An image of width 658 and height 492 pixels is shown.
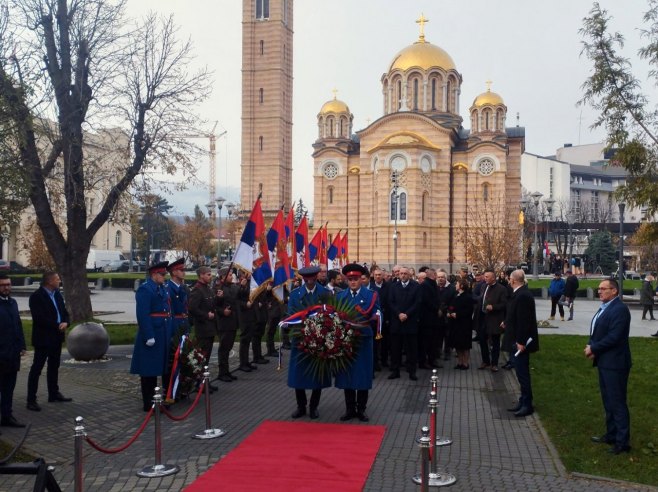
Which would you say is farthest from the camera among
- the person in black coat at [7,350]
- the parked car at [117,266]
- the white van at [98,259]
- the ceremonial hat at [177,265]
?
the parked car at [117,266]

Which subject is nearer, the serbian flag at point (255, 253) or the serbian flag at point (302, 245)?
the serbian flag at point (255, 253)

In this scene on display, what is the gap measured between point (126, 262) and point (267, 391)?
209 ft

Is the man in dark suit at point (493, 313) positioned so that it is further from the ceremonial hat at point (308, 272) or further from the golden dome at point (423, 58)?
the golden dome at point (423, 58)

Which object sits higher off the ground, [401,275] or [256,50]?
[256,50]

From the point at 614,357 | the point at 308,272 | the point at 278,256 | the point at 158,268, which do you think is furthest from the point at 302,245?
the point at 614,357

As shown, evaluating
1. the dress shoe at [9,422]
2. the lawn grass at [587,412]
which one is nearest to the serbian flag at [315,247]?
the lawn grass at [587,412]

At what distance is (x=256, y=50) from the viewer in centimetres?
7500

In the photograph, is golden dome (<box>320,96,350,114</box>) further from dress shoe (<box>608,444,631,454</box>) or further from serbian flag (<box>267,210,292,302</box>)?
dress shoe (<box>608,444,631,454</box>)

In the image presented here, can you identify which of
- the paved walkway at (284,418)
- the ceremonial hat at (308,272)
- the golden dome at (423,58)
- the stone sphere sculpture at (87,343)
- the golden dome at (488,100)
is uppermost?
the golden dome at (423,58)

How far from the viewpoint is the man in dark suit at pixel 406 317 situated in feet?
37.9

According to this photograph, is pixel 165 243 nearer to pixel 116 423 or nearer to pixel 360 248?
pixel 360 248

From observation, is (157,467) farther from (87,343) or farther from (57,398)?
(87,343)

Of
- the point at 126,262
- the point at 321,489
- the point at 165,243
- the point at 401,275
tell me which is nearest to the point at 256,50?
the point at 126,262

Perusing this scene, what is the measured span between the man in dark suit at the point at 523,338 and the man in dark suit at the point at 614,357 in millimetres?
1327
